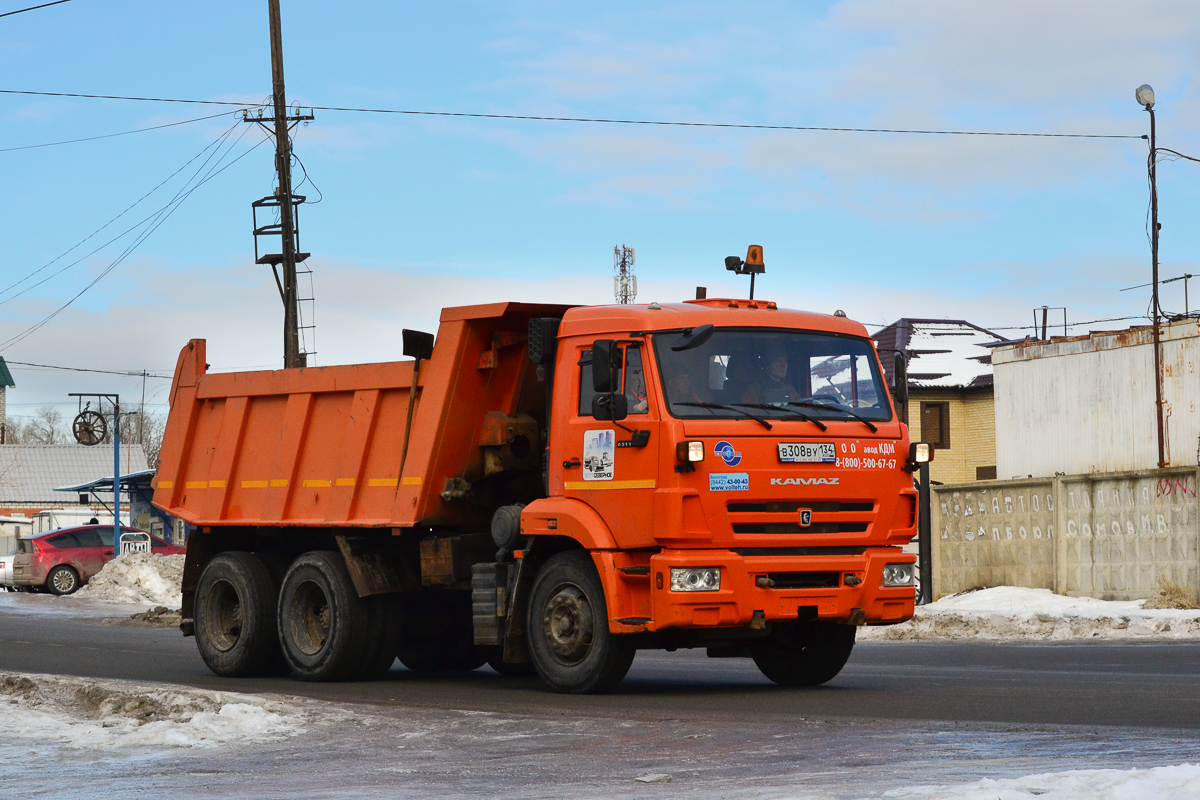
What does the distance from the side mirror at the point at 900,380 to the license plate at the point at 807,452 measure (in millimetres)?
1030

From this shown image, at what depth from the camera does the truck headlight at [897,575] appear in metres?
11.6

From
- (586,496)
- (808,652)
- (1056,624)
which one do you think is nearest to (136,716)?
(586,496)

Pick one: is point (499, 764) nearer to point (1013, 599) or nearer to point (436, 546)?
point (436, 546)

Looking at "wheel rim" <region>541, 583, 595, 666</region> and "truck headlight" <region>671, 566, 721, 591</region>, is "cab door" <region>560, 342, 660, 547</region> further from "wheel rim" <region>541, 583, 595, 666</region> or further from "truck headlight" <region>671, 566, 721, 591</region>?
"wheel rim" <region>541, 583, 595, 666</region>

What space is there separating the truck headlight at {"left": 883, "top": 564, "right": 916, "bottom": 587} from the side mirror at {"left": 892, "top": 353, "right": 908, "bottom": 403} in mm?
1285

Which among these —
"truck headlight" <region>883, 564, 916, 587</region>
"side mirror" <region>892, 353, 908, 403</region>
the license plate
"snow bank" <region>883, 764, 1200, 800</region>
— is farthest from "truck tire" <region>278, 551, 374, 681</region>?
"snow bank" <region>883, 764, 1200, 800</region>

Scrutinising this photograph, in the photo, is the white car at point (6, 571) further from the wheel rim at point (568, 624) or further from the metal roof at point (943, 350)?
the wheel rim at point (568, 624)

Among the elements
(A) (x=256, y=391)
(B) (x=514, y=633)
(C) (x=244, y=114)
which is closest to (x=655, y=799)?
(B) (x=514, y=633)

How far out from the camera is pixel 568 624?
38.2 ft

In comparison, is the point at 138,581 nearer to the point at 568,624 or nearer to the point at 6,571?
the point at 6,571

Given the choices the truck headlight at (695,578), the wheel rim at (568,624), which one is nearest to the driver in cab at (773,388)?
the truck headlight at (695,578)

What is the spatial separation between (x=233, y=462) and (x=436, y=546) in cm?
287

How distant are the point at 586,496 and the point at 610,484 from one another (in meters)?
0.30

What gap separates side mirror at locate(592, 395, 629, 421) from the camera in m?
11.2
